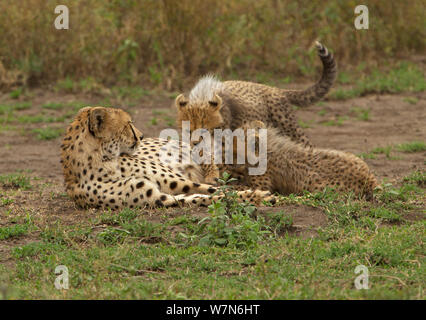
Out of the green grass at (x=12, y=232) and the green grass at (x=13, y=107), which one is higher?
the green grass at (x=13, y=107)

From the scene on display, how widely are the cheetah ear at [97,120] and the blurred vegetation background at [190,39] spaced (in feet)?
14.9

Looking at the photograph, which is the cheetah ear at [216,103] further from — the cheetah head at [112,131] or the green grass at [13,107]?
the green grass at [13,107]

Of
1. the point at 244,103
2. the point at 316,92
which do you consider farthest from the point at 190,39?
the point at 244,103

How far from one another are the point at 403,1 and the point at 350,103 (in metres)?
2.31

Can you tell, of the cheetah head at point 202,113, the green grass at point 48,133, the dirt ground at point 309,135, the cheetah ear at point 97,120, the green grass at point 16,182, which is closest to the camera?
the cheetah ear at point 97,120

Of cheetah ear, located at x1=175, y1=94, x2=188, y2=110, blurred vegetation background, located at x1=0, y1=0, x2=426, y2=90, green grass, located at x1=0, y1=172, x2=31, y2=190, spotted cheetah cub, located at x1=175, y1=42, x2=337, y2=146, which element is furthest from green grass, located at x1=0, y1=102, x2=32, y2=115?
cheetah ear, located at x1=175, y1=94, x2=188, y2=110

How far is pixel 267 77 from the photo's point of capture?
34.0ft

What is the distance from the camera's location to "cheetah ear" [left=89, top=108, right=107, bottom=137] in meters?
5.43

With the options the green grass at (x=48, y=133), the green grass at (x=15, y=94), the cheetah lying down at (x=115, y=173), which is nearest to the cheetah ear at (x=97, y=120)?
the cheetah lying down at (x=115, y=173)

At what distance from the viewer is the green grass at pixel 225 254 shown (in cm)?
364

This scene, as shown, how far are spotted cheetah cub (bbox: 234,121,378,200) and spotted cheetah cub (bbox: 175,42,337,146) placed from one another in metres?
0.35

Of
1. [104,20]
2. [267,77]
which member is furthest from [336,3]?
[104,20]

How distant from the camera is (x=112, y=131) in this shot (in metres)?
5.57

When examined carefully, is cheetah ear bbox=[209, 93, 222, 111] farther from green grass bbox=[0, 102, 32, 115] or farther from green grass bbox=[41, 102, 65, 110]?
green grass bbox=[0, 102, 32, 115]
